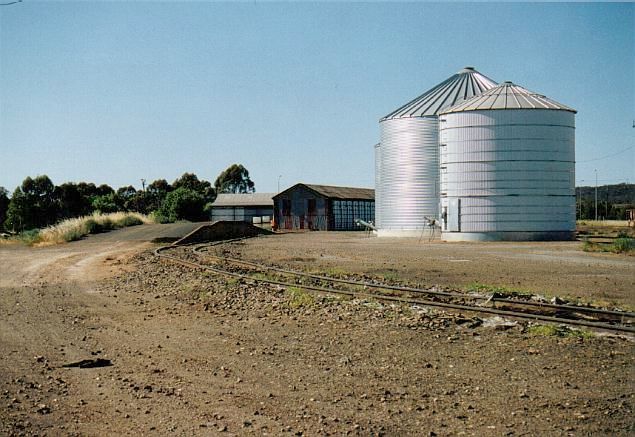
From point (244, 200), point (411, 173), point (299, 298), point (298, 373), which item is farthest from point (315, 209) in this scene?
point (298, 373)

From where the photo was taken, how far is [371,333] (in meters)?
9.77

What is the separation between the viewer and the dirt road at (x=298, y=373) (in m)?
6.06

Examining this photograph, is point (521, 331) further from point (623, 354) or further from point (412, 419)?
point (412, 419)

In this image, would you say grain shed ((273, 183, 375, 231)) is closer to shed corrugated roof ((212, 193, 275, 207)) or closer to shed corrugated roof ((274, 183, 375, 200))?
shed corrugated roof ((274, 183, 375, 200))

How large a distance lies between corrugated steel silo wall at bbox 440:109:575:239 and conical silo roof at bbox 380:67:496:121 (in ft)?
22.1

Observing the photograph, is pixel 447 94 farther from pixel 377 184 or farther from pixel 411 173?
pixel 377 184

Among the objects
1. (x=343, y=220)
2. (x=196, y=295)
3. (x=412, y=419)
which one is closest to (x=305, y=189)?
(x=343, y=220)

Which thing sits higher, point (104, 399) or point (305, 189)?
point (305, 189)

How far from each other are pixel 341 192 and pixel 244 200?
17.3 metres

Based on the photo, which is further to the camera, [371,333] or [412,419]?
[371,333]

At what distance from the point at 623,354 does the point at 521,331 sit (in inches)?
63.3

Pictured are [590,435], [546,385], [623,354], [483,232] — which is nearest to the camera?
[590,435]

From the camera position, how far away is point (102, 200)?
86750 mm

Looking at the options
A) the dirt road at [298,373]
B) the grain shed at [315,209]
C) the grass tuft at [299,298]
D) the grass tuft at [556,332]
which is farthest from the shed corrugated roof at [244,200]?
the grass tuft at [556,332]
